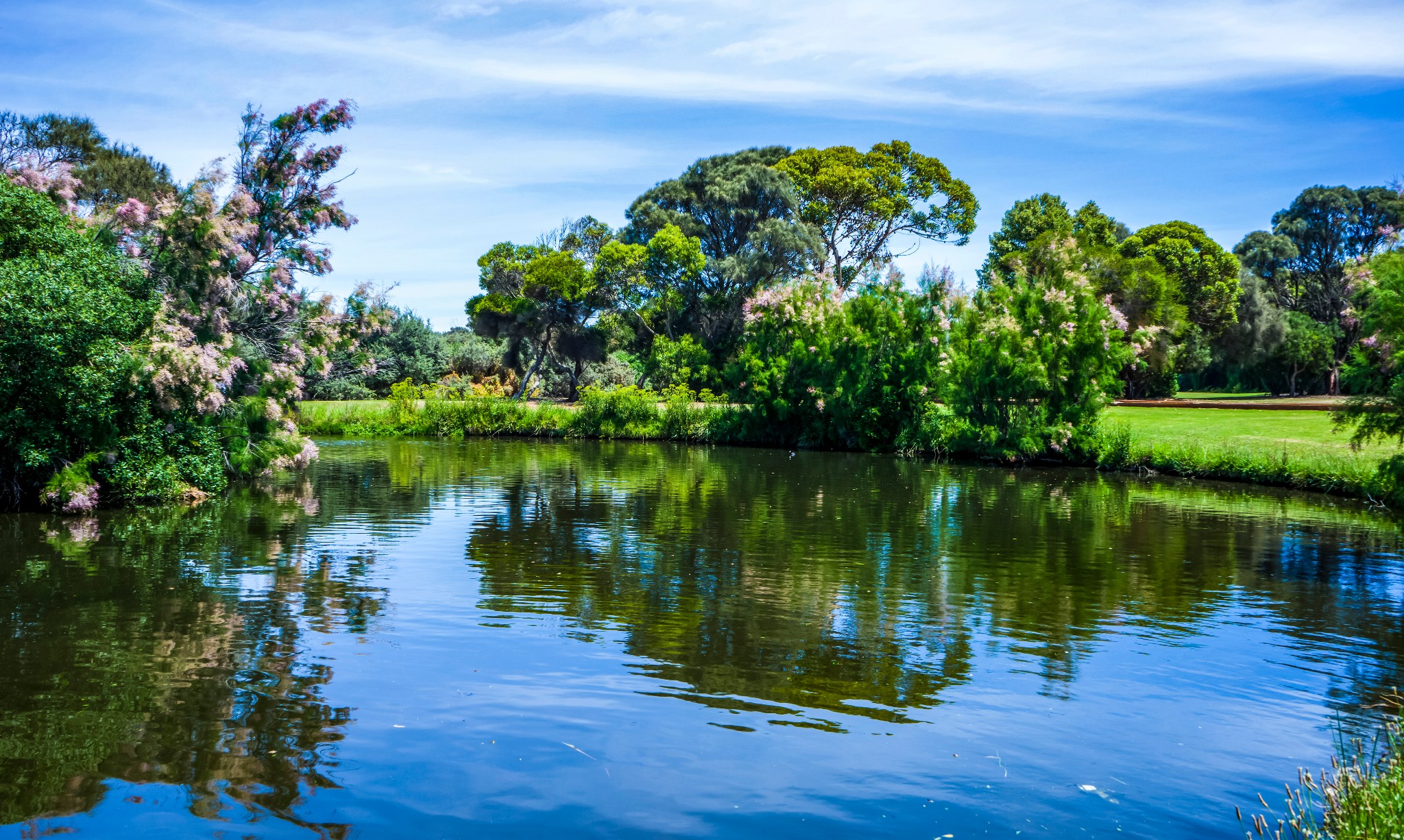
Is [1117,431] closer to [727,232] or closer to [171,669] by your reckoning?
[727,232]

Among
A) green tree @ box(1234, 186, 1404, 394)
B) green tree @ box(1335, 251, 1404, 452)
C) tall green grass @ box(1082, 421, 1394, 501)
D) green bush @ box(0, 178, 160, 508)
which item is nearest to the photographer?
green bush @ box(0, 178, 160, 508)

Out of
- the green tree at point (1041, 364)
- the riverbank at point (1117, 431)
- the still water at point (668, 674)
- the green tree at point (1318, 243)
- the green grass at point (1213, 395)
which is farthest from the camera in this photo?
the green tree at point (1318, 243)

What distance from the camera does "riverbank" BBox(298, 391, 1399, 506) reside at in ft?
94.8

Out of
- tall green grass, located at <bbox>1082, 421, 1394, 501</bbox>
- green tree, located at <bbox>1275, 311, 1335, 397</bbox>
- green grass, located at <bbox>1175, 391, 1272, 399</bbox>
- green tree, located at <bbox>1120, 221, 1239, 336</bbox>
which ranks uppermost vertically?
green tree, located at <bbox>1120, 221, 1239, 336</bbox>

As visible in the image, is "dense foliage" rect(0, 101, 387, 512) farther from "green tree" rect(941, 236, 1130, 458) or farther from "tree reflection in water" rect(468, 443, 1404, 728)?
"green tree" rect(941, 236, 1130, 458)

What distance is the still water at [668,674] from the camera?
23.7 feet

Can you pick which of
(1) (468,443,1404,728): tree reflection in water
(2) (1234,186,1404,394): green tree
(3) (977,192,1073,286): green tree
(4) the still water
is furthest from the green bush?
(2) (1234,186,1404,394): green tree

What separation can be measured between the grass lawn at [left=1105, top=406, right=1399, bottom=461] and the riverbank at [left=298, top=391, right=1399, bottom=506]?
0.06 metres

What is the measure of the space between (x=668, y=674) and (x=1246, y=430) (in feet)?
113

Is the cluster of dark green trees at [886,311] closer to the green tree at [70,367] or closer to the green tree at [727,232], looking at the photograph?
the green tree at [727,232]

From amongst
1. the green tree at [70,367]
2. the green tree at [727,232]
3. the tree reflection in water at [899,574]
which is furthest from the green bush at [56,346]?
the green tree at [727,232]

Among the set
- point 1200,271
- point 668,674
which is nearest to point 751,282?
point 1200,271

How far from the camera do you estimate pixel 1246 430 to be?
123 feet

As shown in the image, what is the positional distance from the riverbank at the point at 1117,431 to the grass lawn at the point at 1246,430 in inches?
2.5
